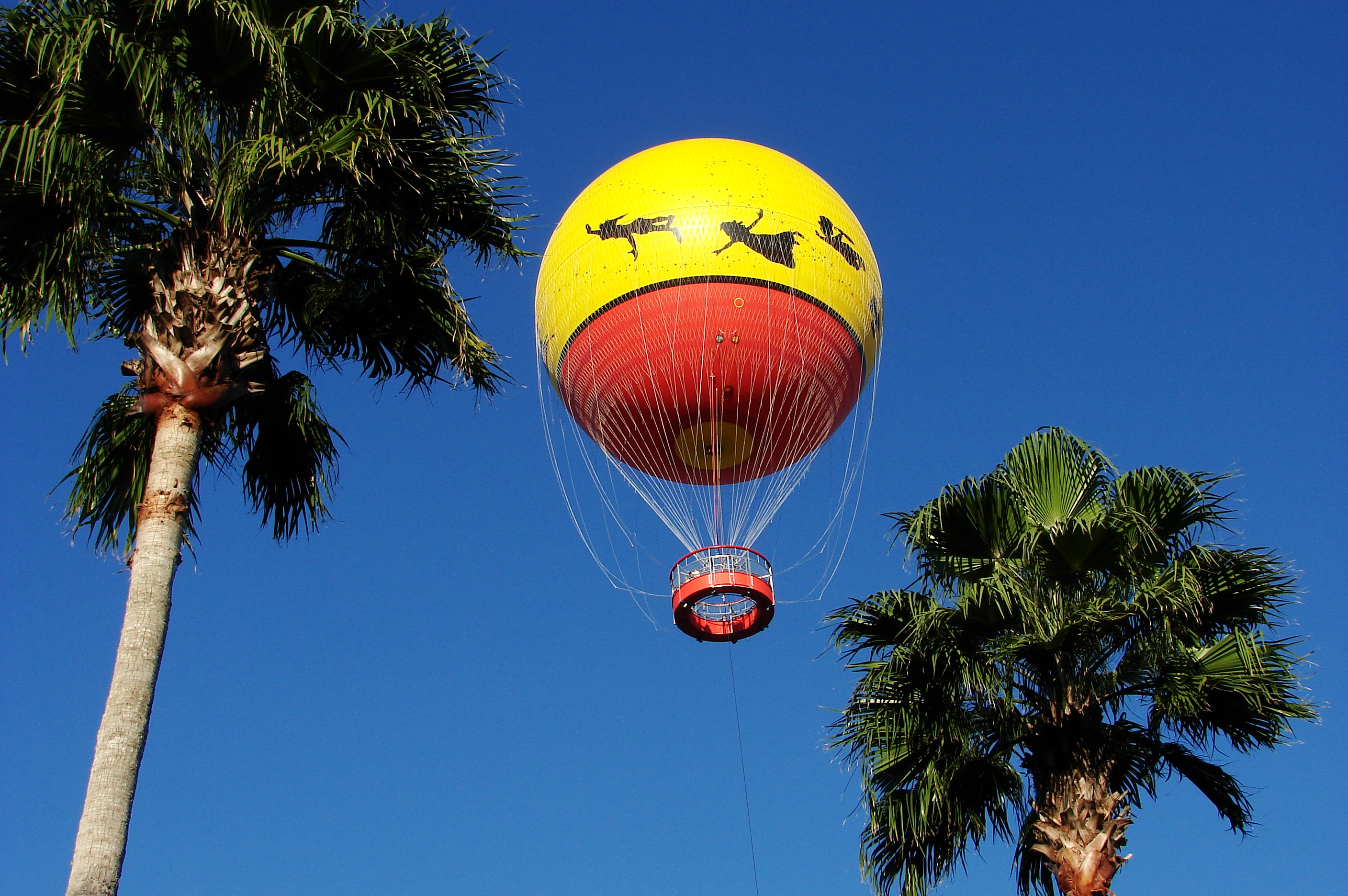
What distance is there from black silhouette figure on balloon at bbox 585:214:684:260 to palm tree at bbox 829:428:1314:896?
5728 millimetres

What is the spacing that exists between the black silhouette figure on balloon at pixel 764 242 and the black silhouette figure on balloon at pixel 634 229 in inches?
21.7

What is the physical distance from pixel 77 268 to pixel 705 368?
830 centimetres

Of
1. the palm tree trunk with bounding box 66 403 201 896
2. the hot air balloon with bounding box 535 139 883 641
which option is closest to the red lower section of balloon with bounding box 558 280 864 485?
the hot air balloon with bounding box 535 139 883 641

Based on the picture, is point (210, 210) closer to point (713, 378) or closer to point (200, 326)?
point (200, 326)

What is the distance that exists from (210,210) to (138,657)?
3.08 meters

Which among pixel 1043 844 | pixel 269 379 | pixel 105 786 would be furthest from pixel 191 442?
pixel 1043 844

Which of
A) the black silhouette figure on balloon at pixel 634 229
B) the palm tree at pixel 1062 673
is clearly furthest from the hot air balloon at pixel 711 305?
the palm tree at pixel 1062 673

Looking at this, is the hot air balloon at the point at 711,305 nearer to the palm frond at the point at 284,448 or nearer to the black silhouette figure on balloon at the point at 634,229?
the black silhouette figure on balloon at the point at 634,229

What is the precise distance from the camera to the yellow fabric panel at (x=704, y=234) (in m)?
15.6

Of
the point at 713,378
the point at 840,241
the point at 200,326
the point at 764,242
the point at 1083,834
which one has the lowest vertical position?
the point at 1083,834

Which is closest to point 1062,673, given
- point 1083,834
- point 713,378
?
point 1083,834

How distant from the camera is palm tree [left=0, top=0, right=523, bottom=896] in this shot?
328 inches

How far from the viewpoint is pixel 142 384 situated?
847cm

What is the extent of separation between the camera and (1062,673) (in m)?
10.7
